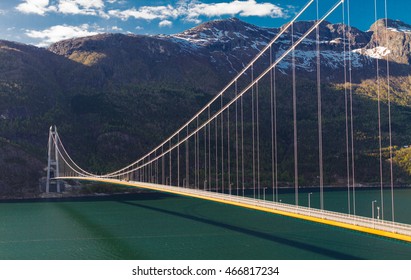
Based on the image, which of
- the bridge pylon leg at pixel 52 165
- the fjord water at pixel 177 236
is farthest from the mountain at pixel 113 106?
the fjord water at pixel 177 236

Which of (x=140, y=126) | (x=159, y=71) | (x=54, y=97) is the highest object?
(x=159, y=71)

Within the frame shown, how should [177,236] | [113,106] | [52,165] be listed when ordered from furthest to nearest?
[113,106], [52,165], [177,236]

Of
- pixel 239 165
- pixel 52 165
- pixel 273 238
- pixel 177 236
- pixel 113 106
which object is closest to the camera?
pixel 273 238

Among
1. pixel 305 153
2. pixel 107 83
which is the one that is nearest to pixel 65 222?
pixel 305 153

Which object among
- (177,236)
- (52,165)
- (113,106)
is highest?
(113,106)

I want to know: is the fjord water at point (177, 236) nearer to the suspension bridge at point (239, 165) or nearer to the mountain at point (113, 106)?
the suspension bridge at point (239, 165)

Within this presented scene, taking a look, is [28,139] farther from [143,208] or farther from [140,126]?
[143,208]

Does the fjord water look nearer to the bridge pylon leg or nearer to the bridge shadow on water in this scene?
the bridge shadow on water

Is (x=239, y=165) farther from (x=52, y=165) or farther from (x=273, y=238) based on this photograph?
(x=273, y=238)

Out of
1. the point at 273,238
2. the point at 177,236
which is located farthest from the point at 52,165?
the point at 273,238

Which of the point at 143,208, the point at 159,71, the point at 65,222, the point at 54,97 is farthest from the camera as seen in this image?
the point at 159,71
